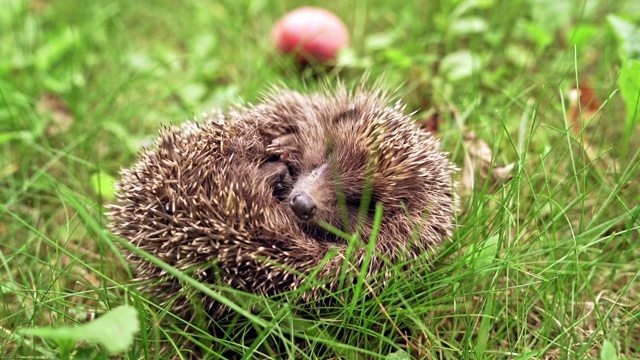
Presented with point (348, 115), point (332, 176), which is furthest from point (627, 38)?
point (332, 176)

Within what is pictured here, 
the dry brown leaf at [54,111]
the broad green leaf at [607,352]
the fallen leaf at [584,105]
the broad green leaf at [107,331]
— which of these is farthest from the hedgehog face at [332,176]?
the dry brown leaf at [54,111]

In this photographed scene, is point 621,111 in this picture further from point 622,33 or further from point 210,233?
point 210,233

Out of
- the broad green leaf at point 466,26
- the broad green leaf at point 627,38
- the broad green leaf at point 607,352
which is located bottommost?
the broad green leaf at point 607,352

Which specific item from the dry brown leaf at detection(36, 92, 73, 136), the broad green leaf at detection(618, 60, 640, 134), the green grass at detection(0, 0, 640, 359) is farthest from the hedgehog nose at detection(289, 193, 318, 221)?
the dry brown leaf at detection(36, 92, 73, 136)

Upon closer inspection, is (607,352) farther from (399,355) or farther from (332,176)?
(332,176)

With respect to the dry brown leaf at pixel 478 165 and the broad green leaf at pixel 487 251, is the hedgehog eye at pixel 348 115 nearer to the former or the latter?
the dry brown leaf at pixel 478 165

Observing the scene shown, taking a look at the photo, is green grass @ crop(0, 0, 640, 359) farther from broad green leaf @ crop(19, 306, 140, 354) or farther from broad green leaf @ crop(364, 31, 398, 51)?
broad green leaf @ crop(19, 306, 140, 354)

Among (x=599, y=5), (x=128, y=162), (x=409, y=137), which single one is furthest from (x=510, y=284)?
(x=599, y=5)
